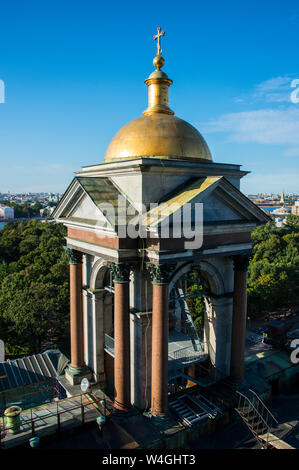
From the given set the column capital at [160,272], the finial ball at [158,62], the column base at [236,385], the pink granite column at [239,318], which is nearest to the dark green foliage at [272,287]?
the column base at [236,385]

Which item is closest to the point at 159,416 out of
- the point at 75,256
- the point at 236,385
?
the point at 236,385

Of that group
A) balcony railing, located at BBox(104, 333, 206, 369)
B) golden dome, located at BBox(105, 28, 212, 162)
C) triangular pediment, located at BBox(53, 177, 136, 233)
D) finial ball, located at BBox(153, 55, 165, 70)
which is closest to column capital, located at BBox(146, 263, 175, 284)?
triangular pediment, located at BBox(53, 177, 136, 233)

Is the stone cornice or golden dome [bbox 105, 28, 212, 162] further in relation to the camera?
the stone cornice

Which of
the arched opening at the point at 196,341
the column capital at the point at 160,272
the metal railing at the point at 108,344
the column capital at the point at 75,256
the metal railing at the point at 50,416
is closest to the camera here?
the metal railing at the point at 50,416

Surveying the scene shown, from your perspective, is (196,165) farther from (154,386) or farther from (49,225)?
(49,225)

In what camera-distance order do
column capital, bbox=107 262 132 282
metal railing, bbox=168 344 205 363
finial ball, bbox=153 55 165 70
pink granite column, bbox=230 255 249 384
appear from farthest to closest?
1. finial ball, bbox=153 55 165 70
2. metal railing, bbox=168 344 205 363
3. pink granite column, bbox=230 255 249 384
4. column capital, bbox=107 262 132 282

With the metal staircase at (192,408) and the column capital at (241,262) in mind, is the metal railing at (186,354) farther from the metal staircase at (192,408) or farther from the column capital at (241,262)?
the column capital at (241,262)

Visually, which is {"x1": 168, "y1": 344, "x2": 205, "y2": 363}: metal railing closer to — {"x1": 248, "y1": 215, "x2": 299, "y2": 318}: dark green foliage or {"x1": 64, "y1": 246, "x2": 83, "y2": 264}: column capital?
{"x1": 64, "y1": 246, "x2": 83, "y2": 264}: column capital
